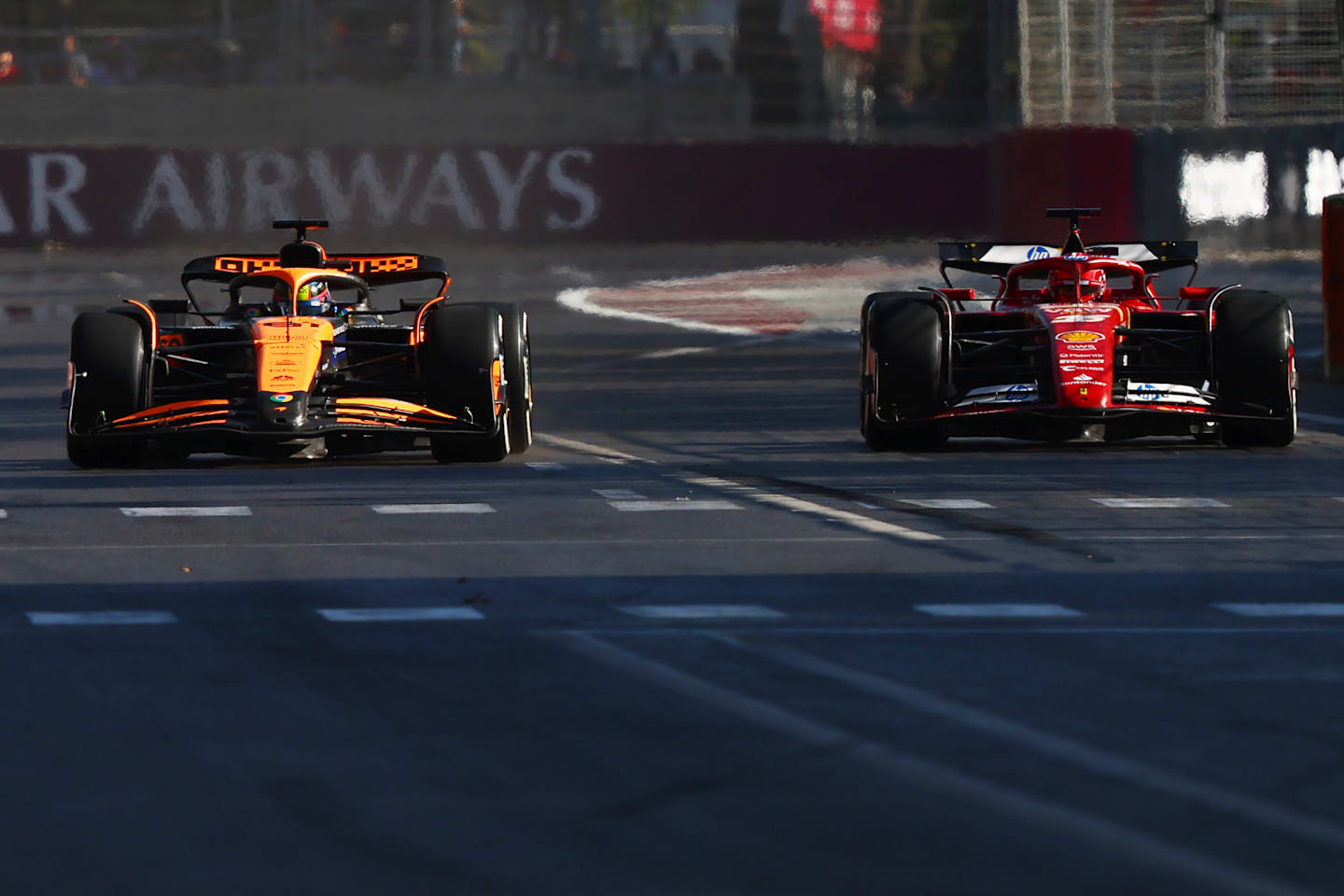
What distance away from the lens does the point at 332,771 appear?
5672 mm

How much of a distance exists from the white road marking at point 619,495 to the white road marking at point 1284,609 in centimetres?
364

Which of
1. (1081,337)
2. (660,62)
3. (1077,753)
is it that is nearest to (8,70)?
(660,62)

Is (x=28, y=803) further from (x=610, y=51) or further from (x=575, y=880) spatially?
(x=610, y=51)

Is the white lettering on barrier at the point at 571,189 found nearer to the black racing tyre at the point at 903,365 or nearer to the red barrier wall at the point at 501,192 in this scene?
the red barrier wall at the point at 501,192

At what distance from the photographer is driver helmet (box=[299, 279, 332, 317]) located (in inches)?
523

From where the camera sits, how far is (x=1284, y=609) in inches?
312

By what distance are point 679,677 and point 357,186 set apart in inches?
1053

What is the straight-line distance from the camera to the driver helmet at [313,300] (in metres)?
13.3

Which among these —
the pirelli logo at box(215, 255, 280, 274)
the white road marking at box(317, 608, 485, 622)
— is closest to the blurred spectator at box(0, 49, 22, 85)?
the pirelli logo at box(215, 255, 280, 274)

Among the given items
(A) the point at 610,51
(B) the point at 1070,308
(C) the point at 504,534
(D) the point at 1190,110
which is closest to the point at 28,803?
(C) the point at 504,534

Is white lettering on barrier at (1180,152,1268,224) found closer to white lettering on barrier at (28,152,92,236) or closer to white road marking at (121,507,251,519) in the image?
white lettering on barrier at (28,152,92,236)

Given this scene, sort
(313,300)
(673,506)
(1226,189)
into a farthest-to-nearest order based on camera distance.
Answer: (1226,189), (313,300), (673,506)

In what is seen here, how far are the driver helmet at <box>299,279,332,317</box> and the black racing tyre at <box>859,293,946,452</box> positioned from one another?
2.72m

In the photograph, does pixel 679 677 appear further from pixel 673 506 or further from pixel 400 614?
pixel 673 506
